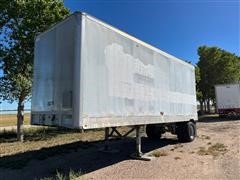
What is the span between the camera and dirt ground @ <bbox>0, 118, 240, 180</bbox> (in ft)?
24.5

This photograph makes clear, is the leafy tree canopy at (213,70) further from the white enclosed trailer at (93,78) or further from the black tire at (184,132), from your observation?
the white enclosed trailer at (93,78)

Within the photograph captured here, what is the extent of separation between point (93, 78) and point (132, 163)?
339 centimetres

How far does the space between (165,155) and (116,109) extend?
3.49 m

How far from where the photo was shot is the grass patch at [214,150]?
10.1m

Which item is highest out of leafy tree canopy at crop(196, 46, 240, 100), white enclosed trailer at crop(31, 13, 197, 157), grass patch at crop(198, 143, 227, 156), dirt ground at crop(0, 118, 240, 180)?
leafy tree canopy at crop(196, 46, 240, 100)

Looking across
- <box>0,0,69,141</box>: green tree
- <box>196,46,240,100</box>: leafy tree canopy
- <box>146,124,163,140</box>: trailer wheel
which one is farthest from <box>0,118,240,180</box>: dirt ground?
<box>196,46,240,100</box>: leafy tree canopy

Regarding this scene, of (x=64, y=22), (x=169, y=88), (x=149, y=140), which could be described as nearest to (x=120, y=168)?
(x=169, y=88)

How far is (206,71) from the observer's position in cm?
3838

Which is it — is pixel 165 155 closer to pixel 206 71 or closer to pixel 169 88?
pixel 169 88

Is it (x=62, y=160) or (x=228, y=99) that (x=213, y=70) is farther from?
(x=62, y=160)

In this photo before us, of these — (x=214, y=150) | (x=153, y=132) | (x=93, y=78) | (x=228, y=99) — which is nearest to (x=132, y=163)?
(x=93, y=78)

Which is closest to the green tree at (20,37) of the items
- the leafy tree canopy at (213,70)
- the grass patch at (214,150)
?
the grass patch at (214,150)

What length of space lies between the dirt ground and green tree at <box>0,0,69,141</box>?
4.34 m

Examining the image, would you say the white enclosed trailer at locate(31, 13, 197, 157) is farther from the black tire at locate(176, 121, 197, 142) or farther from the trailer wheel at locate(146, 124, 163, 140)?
the trailer wheel at locate(146, 124, 163, 140)
